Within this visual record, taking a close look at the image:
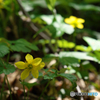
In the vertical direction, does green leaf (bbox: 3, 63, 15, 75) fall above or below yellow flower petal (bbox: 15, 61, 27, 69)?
below

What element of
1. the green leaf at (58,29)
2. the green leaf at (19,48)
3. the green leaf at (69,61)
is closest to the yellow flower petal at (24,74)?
the green leaf at (19,48)

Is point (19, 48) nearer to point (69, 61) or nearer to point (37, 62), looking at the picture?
point (37, 62)


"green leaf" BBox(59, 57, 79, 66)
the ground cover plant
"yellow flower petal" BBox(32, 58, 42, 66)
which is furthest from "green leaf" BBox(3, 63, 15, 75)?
"green leaf" BBox(59, 57, 79, 66)

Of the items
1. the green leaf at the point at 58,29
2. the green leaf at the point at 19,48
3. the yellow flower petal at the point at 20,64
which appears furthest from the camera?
the green leaf at the point at 58,29

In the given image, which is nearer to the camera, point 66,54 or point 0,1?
point 66,54

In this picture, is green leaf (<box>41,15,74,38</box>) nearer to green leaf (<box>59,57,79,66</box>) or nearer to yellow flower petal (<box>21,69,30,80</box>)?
green leaf (<box>59,57,79,66</box>)

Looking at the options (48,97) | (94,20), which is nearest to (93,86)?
(48,97)

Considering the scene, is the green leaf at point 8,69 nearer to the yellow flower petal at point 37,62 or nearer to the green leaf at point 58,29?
the yellow flower petal at point 37,62

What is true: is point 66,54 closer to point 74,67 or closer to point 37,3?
point 74,67

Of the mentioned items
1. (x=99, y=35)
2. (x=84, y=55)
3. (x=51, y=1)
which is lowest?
(x=84, y=55)

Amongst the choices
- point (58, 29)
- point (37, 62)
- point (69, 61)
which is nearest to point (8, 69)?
point (37, 62)

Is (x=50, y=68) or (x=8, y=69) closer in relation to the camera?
(x=8, y=69)
